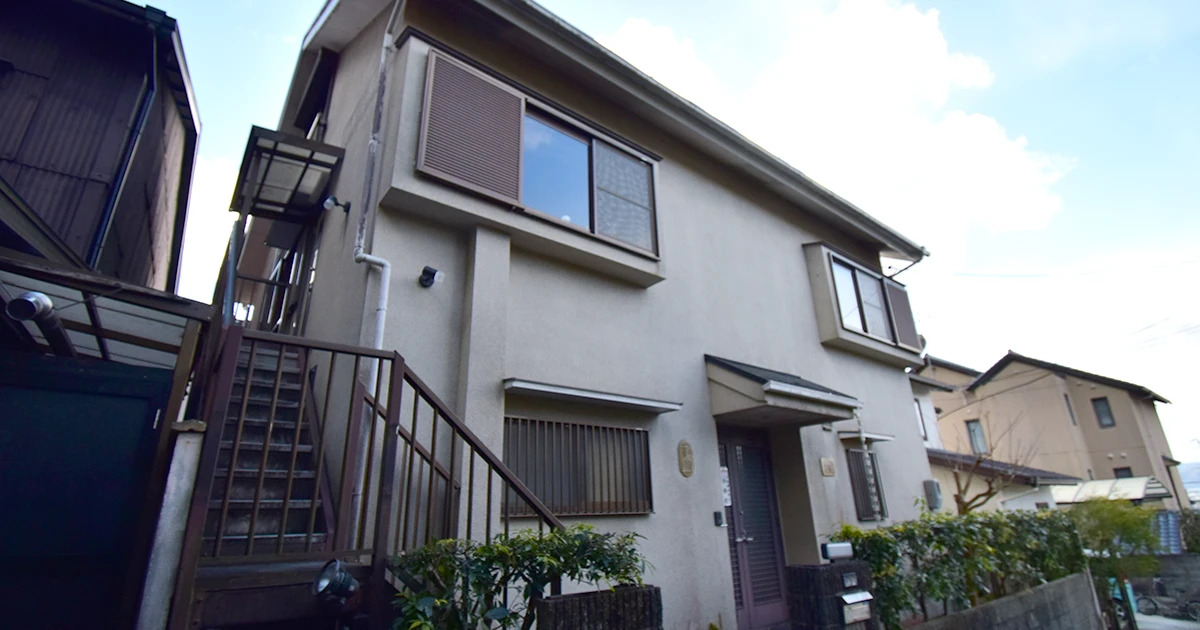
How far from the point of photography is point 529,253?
6.02 meters

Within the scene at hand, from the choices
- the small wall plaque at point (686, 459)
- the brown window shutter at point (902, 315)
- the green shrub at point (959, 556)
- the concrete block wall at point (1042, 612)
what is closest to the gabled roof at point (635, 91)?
the brown window shutter at point (902, 315)

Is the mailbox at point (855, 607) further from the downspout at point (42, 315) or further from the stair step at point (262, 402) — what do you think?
the downspout at point (42, 315)

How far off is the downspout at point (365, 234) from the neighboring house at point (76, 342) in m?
1.21

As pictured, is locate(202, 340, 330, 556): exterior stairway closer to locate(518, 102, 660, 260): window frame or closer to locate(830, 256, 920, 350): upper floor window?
locate(518, 102, 660, 260): window frame

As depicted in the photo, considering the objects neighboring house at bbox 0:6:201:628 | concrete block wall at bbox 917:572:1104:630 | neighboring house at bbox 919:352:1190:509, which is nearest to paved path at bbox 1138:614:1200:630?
concrete block wall at bbox 917:572:1104:630

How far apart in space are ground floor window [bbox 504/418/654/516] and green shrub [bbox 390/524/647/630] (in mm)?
1782

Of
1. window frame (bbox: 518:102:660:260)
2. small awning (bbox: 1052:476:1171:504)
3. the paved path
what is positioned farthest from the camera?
small awning (bbox: 1052:476:1171:504)

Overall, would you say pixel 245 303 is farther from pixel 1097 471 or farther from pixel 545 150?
pixel 1097 471

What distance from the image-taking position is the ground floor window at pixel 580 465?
5277mm

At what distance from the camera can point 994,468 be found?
14.5 meters

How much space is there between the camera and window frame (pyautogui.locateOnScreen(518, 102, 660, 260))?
6.09 metres

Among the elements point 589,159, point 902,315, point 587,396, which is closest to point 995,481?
point 902,315

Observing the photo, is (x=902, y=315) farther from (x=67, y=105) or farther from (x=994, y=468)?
(x=67, y=105)

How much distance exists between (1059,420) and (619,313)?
990 inches
